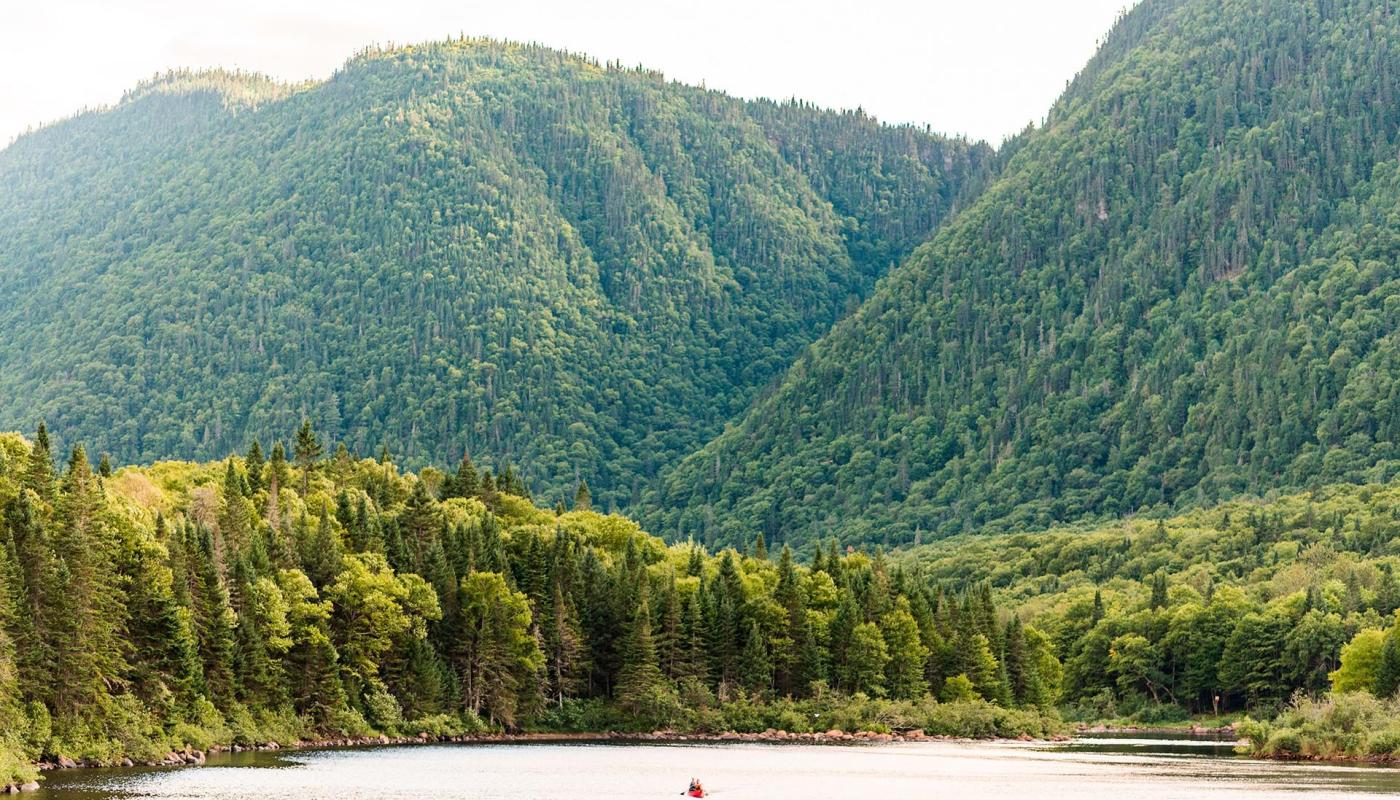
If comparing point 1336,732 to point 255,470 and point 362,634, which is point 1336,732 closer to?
point 362,634

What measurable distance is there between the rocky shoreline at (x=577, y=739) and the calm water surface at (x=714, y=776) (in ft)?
10.3

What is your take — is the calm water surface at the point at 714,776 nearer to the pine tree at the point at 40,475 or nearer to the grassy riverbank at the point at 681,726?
the grassy riverbank at the point at 681,726

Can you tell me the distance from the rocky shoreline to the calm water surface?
3129 mm

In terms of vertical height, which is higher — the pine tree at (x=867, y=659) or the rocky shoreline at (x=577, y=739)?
the pine tree at (x=867, y=659)

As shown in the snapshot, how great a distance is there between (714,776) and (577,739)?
43142 mm

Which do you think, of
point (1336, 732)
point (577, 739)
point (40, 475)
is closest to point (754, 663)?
point (577, 739)

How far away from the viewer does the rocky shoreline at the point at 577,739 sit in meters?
140

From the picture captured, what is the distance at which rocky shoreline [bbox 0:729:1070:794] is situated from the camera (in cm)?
14009

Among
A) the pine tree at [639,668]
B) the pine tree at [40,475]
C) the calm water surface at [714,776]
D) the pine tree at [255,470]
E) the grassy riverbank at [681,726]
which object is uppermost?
the pine tree at [255,470]

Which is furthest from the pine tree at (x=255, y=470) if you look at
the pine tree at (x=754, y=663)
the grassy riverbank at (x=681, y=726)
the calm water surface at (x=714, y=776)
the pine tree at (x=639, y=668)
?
the pine tree at (x=754, y=663)

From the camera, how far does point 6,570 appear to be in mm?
120750

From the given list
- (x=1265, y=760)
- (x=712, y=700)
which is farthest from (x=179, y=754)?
(x=1265, y=760)

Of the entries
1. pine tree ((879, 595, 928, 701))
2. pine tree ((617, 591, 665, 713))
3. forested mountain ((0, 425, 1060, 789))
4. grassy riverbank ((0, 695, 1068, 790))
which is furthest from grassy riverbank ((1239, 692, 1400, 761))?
pine tree ((617, 591, 665, 713))

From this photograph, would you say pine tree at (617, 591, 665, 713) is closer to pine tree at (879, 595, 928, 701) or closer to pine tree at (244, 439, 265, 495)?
pine tree at (879, 595, 928, 701)
